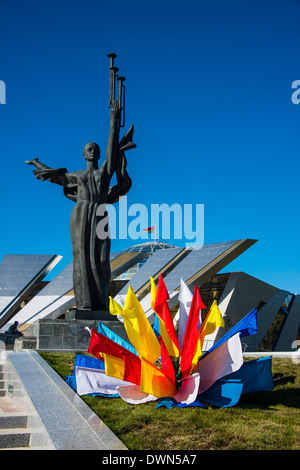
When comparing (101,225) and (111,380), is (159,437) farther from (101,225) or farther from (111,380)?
(101,225)

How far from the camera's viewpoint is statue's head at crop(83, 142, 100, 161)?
32.1ft

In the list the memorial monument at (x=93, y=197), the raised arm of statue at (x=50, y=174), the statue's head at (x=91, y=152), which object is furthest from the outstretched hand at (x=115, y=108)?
the raised arm of statue at (x=50, y=174)

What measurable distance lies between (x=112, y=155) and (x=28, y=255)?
18.0 meters

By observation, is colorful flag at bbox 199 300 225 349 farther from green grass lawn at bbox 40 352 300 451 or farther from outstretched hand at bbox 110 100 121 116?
outstretched hand at bbox 110 100 121 116

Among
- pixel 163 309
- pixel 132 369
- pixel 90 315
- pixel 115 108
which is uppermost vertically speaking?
pixel 115 108

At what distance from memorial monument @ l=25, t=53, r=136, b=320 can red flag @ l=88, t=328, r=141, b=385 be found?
15.2 ft

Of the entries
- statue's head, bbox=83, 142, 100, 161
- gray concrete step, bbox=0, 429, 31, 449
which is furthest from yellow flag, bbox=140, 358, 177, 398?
statue's head, bbox=83, 142, 100, 161

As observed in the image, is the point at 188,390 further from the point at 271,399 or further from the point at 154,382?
the point at 271,399

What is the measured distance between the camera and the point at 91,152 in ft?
32.1

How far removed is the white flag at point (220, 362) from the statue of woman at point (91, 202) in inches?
200

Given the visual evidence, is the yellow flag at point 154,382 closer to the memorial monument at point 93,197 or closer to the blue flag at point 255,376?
the blue flag at point 255,376

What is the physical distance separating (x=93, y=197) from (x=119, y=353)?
5487 millimetres

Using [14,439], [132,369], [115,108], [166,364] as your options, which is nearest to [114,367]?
[132,369]

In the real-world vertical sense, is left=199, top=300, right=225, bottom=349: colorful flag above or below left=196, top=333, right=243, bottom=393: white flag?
above
